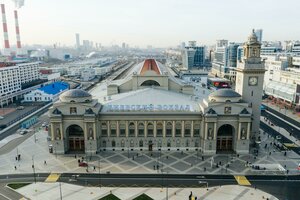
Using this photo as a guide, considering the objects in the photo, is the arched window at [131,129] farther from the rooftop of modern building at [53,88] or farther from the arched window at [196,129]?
the rooftop of modern building at [53,88]

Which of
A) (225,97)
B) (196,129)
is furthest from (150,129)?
(225,97)

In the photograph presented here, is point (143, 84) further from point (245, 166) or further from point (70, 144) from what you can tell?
point (245, 166)

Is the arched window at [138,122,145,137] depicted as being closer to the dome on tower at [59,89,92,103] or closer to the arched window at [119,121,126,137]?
the arched window at [119,121,126,137]

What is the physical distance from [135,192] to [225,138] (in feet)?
125

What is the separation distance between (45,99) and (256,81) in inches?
4747

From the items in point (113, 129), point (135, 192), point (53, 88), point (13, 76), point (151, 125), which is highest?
point (13, 76)

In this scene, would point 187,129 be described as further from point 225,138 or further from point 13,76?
point 13,76

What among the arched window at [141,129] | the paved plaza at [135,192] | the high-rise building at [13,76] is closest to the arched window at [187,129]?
the arched window at [141,129]

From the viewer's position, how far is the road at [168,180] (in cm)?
6856

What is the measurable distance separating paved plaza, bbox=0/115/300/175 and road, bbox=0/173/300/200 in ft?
8.55

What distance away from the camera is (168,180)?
71188 mm

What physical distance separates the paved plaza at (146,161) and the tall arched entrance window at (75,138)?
433cm

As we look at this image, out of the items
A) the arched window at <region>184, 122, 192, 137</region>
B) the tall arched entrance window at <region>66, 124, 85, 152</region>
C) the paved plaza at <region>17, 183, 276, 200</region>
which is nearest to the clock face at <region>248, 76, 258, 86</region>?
the arched window at <region>184, 122, 192, 137</region>

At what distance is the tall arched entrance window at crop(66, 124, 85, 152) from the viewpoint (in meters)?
90.6
